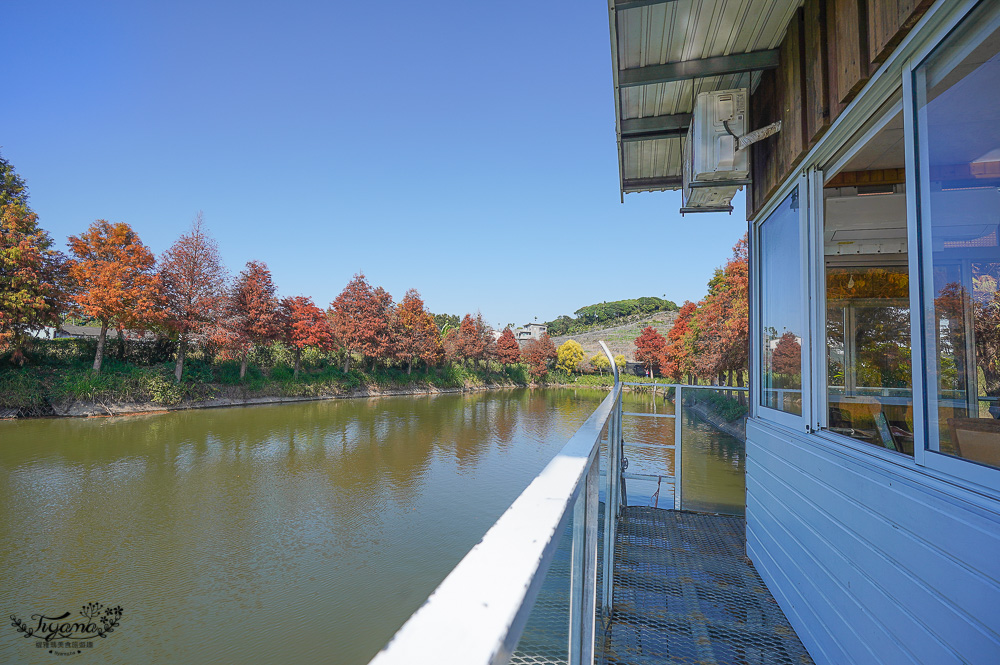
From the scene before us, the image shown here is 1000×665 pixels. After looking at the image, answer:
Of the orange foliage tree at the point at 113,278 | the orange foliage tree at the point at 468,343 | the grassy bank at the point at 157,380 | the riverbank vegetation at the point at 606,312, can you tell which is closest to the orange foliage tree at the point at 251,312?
the grassy bank at the point at 157,380

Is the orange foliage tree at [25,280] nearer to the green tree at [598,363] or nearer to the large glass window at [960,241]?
the large glass window at [960,241]

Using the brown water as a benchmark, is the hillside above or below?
above

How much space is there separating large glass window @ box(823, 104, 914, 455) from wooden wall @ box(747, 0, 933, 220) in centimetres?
19

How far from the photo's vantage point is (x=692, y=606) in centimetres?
231

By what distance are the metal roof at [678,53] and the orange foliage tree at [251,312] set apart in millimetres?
14819

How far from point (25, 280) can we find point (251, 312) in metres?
5.39

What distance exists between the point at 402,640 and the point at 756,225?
11.3 feet

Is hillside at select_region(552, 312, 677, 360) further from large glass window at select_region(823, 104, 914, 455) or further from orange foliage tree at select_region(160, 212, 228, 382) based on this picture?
large glass window at select_region(823, 104, 914, 455)

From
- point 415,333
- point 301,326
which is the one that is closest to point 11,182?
point 301,326

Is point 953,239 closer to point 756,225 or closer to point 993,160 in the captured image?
point 993,160

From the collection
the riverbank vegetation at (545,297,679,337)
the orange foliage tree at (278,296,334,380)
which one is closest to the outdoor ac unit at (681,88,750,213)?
the orange foliage tree at (278,296,334,380)

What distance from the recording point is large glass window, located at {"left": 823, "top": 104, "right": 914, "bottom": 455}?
1884 millimetres

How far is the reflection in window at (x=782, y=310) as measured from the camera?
7.86 ft

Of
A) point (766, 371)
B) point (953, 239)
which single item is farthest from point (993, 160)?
point (766, 371)
